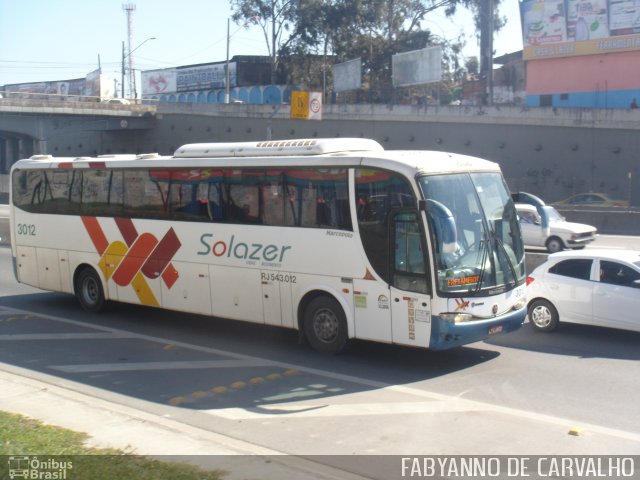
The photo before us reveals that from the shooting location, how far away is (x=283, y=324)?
12.4 metres

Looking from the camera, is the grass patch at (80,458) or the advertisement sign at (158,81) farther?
the advertisement sign at (158,81)

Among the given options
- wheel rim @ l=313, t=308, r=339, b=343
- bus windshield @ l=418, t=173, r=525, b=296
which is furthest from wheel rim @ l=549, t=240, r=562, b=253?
wheel rim @ l=313, t=308, r=339, b=343

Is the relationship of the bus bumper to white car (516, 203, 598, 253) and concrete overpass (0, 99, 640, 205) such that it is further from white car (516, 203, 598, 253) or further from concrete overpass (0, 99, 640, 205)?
concrete overpass (0, 99, 640, 205)

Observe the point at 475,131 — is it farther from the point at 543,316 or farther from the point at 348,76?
the point at 543,316

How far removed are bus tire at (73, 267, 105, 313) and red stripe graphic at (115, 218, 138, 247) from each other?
4.21 feet

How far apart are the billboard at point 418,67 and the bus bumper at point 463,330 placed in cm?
5056

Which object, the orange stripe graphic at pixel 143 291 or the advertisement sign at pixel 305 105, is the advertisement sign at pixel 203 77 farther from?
the orange stripe graphic at pixel 143 291

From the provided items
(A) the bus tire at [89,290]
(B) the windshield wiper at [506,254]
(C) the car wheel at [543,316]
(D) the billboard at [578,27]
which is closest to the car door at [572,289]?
(C) the car wheel at [543,316]

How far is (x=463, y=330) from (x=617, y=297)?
3.41 m

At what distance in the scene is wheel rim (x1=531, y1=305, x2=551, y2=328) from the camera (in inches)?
530

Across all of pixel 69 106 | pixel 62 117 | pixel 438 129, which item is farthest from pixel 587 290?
pixel 62 117

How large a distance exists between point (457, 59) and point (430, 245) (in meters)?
67.6

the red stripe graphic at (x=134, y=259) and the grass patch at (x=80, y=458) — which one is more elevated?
the red stripe graphic at (x=134, y=259)

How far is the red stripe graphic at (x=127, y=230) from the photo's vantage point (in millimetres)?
14680
